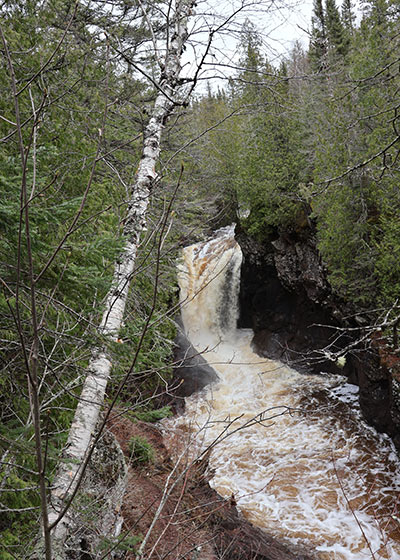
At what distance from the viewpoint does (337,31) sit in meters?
22.5

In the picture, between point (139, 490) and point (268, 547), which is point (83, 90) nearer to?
point (139, 490)

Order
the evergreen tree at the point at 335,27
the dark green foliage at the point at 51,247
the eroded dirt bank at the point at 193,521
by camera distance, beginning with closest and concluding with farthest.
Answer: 1. the dark green foliage at the point at 51,247
2. the eroded dirt bank at the point at 193,521
3. the evergreen tree at the point at 335,27

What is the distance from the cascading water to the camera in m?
5.95

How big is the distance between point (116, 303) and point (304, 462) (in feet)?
23.3

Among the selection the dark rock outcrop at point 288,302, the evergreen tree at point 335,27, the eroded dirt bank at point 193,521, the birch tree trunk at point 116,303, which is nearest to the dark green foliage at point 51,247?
the birch tree trunk at point 116,303

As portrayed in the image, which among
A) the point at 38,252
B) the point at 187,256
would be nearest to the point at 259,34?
the point at 38,252

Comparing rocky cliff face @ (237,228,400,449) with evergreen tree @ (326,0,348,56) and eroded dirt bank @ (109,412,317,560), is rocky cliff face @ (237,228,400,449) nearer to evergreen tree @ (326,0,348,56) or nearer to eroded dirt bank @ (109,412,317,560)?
eroded dirt bank @ (109,412,317,560)

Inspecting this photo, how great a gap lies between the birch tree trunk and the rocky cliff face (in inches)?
251

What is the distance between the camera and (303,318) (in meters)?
12.3

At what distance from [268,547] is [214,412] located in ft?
16.9

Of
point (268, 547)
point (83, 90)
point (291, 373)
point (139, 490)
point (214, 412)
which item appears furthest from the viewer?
point (291, 373)

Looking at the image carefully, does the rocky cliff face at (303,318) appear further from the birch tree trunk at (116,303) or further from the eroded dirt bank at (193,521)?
the birch tree trunk at (116,303)

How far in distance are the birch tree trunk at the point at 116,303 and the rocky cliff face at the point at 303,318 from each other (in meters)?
6.39

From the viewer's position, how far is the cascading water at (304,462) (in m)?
5.95
